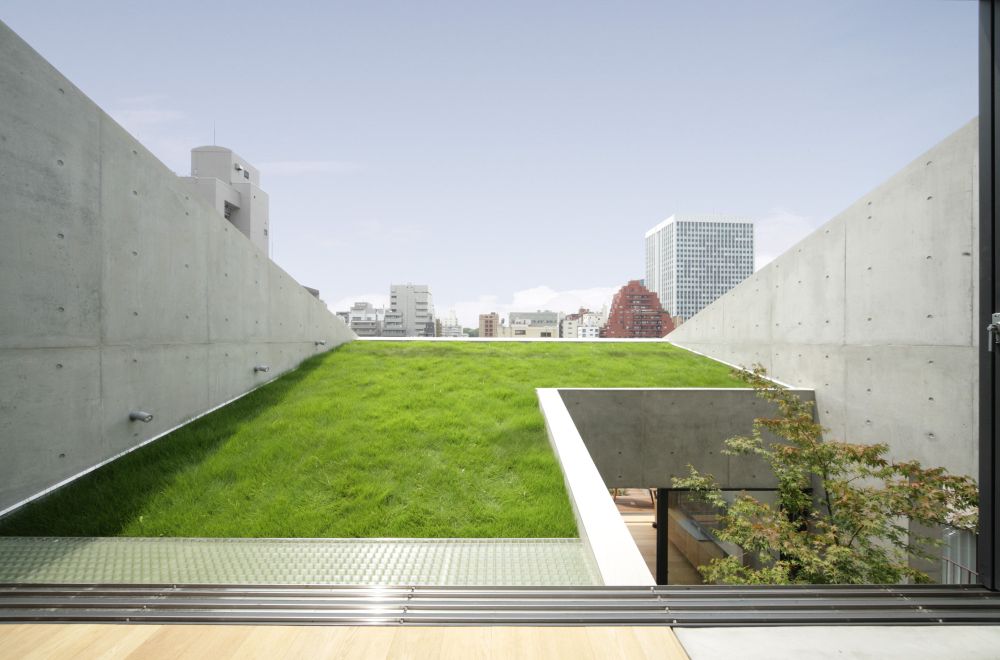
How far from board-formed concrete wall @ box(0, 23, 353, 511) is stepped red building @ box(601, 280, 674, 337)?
6337 cm

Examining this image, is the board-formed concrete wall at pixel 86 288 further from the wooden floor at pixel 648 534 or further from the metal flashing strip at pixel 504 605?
the wooden floor at pixel 648 534

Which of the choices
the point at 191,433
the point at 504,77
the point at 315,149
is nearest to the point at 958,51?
the point at 504,77

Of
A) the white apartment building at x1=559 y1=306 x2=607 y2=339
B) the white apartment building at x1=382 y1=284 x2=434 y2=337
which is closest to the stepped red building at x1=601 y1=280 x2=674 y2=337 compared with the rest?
the white apartment building at x1=559 y1=306 x2=607 y2=339

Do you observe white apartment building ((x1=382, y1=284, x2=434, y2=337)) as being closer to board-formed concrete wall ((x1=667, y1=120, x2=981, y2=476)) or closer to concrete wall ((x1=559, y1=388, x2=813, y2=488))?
concrete wall ((x1=559, y1=388, x2=813, y2=488))

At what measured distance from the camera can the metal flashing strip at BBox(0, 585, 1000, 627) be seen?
1.83 meters

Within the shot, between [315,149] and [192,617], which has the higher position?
[315,149]

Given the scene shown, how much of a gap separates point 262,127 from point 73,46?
175cm

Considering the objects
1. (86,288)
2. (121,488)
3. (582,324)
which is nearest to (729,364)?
(121,488)

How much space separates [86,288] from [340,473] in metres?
2.44

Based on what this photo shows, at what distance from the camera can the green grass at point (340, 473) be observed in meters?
3.07

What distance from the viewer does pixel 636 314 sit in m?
68.8

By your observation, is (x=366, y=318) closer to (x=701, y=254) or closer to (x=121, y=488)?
(x=701, y=254)

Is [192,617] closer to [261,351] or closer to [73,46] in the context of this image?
[73,46]

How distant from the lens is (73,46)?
342 cm
